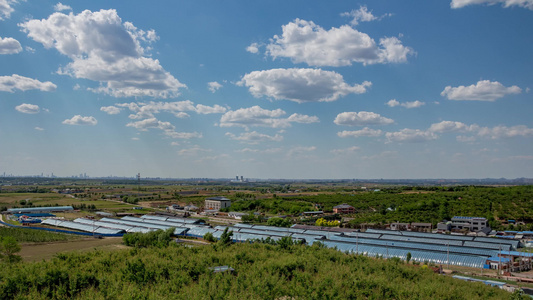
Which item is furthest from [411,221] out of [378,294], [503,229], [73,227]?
[73,227]

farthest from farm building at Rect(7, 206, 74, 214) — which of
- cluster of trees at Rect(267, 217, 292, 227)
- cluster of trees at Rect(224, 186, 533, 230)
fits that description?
cluster of trees at Rect(267, 217, 292, 227)

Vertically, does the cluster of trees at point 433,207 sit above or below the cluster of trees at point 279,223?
above

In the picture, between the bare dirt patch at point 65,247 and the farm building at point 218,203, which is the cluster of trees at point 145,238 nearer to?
the bare dirt patch at point 65,247

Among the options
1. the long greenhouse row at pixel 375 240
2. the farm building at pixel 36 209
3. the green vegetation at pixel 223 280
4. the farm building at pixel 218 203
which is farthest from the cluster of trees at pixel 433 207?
the green vegetation at pixel 223 280

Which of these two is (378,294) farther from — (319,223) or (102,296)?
(319,223)

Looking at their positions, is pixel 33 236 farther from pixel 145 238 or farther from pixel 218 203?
pixel 218 203

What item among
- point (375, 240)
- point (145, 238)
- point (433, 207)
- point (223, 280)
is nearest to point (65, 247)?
point (145, 238)

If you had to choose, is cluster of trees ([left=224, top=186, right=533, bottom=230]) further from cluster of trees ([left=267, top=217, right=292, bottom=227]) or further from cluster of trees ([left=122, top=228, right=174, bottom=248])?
cluster of trees ([left=122, top=228, right=174, bottom=248])
